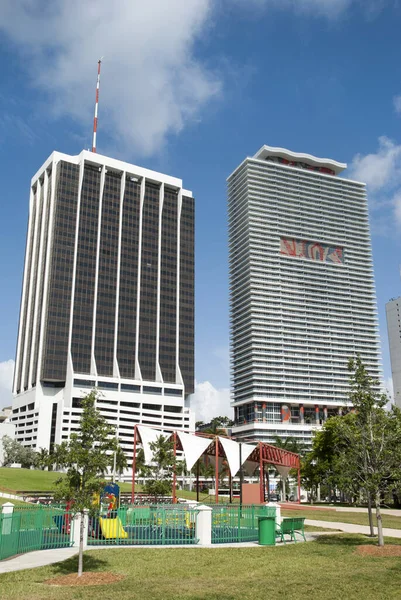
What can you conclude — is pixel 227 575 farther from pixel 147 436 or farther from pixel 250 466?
pixel 250 466

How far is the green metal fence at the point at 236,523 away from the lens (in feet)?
82.5

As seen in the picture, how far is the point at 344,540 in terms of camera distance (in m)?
25.8

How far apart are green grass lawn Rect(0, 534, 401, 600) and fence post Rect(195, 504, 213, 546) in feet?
5.49

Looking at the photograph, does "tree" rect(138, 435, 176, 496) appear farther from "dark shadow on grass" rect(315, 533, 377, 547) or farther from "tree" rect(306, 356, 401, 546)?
"tree" rect(306, 356, 401, 546)

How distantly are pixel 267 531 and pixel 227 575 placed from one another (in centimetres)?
803

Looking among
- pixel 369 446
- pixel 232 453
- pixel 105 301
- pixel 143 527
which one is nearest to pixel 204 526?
pixel 143 527

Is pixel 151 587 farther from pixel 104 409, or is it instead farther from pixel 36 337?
pixel 36 337

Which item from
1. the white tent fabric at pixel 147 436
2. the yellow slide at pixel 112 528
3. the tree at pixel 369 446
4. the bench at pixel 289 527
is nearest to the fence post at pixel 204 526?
the yellow slide at pixel 112 528

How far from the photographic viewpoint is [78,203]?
522ft

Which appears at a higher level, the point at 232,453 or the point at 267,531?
the point at 232,453

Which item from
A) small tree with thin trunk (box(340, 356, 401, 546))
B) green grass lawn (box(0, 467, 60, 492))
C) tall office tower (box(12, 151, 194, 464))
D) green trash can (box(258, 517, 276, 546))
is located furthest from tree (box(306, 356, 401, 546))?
tall office tower (box(12, 151, 194, 464))

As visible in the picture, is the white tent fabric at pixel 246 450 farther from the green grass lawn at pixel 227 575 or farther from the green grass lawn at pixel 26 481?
the green grass lawn at pixel 227 575

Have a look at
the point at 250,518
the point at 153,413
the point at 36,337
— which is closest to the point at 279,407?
the point at 153,413

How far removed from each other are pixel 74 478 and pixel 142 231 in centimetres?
15179
